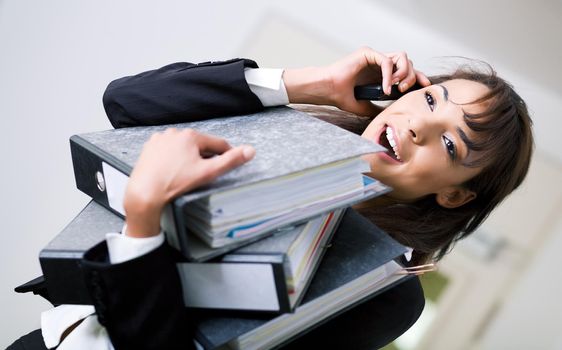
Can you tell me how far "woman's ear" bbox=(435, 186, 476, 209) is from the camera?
126cm

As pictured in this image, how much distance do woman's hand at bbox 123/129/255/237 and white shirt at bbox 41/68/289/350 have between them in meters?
0.02

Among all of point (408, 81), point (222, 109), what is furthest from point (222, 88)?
point (408, 81)

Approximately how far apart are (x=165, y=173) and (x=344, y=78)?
1.99ft

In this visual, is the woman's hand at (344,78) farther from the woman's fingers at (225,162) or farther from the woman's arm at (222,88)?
the woman's fingers at (225,162)

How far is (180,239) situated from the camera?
0.70 m

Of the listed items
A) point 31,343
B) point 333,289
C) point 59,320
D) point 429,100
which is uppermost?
point 429,100

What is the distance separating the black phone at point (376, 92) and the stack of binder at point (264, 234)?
0.98 feet

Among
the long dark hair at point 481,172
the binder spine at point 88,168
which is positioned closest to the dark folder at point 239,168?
the binder spine at point 88,168

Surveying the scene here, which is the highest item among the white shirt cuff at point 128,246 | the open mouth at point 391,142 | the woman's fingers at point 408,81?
the woman's fingers at point 408,81

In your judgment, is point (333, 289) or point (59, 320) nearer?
point (333, 289)

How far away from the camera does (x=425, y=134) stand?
112cm

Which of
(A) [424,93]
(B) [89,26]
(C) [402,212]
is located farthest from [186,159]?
(B) [89,26]

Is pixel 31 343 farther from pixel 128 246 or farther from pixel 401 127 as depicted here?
pixel 401 127

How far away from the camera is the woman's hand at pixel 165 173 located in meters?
0.69
